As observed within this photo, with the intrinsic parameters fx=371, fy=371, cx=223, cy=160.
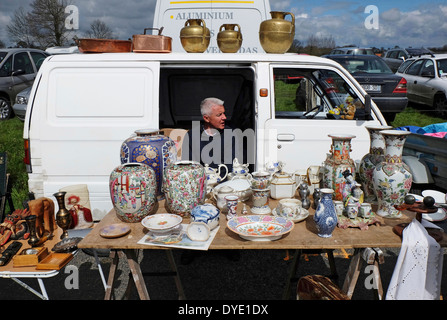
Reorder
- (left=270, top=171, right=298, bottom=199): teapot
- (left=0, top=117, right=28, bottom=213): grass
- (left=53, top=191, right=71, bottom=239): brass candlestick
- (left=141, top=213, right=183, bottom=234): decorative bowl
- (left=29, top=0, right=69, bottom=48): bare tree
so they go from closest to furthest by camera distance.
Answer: (left=141, top=213, right=183, bottom=234): decorative bowl < (left=270, top=171, right=298, bottom=199): teapot < (left=53, top=191, right=71, bottom=239): brass candlestick < (left=0, top=117, right=28, bottom=213): grass < (left=29, top=0, right=69, bottom=48): bare tree

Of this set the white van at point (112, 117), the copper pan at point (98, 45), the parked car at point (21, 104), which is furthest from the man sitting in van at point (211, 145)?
the parked car at point (21, 104)

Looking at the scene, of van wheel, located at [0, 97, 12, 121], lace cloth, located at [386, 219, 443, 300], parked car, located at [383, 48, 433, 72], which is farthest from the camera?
parked car, located at [383, 48, 433, 72]

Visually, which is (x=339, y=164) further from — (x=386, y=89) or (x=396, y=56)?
(x=396, y=56)

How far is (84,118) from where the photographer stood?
3.55 m

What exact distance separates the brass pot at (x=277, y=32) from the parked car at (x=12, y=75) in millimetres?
8825

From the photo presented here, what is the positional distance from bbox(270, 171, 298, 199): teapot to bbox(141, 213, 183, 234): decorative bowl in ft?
2.51

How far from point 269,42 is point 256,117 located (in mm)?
793

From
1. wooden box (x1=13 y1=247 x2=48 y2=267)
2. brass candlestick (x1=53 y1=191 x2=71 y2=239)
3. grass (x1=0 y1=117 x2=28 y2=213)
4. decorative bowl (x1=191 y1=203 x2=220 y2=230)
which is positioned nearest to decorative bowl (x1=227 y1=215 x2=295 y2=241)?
decorative bowl (x1=191 y1=203 x2=220 y2=230)

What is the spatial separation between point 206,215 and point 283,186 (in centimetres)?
73

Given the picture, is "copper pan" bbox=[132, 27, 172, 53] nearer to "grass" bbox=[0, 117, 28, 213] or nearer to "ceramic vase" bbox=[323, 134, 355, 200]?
"grass" bbox=[0, 117, 28, 213]

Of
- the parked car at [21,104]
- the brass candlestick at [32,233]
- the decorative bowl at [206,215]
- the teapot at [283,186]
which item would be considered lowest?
the brass candlestick at [32,233]

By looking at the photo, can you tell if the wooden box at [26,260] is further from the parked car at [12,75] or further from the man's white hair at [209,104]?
the parked car at [12,75]

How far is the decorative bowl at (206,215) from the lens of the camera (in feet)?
6.95

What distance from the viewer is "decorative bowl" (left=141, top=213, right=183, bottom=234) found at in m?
2.05
